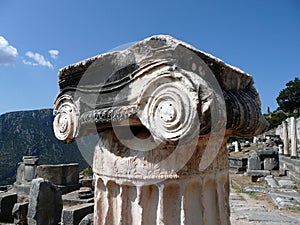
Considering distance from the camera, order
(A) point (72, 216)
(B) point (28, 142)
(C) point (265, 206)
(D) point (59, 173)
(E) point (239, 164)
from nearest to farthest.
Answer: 1. (A) point (72, 216)
2. (C) point (265, 206)
3. (D) point (59, 173)
4. (E) point (239, 164)
5. (B) point (28, 142)

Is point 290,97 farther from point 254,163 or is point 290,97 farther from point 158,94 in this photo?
point 158,94

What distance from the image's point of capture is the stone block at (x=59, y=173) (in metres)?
9.14

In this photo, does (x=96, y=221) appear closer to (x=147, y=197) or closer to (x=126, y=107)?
(x=147, y=197)

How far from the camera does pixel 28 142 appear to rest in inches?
1246

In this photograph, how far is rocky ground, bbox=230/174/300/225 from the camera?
4387 mm

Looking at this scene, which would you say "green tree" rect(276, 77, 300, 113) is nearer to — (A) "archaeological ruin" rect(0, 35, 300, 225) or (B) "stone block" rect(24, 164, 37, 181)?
(B) "stone block" rect(24, 164, 37, 181)

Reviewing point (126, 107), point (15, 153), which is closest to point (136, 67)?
point (126, 107)

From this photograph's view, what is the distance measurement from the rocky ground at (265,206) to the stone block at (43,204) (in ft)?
10.9

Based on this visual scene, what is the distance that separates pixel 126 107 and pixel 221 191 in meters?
0.93

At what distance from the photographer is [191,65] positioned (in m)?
1.69

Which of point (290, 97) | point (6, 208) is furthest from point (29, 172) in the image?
point (290, 97)

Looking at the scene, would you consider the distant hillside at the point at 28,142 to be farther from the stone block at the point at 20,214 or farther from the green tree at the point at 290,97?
the green tree at the point at 290,97

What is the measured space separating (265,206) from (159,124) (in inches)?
187

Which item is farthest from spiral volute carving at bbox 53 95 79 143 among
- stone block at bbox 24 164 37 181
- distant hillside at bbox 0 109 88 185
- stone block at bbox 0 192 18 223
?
Result: distant hillside at bbox 0 109 88 185
